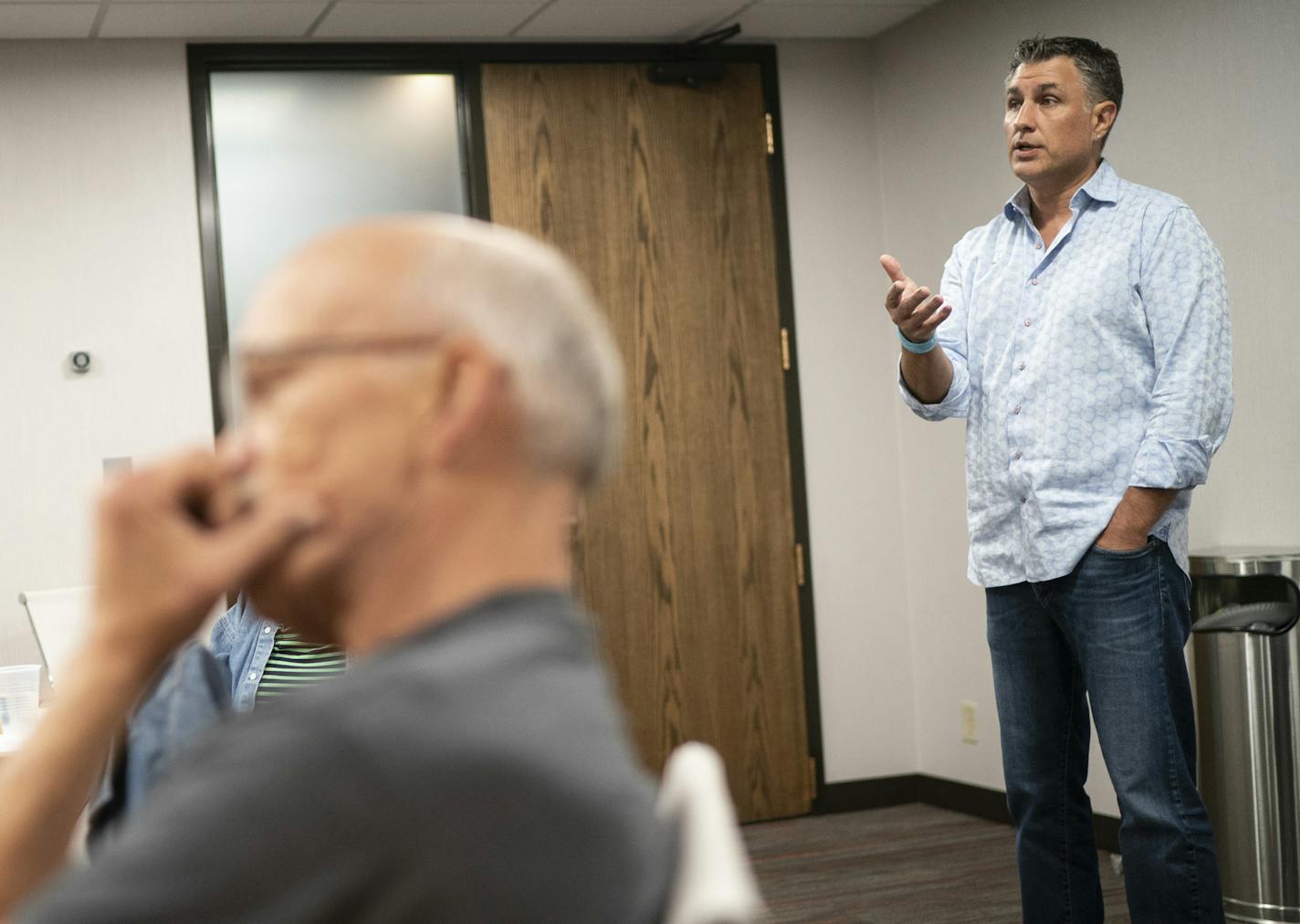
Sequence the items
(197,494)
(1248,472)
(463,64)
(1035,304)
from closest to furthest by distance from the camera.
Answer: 1. (197,494)
2. (1035,304)
3. (1248,472)
4. (463,64)

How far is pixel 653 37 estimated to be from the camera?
4918 millimetres

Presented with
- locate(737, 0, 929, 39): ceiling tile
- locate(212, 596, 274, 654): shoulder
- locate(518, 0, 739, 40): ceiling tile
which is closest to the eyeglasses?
locate(212, 596, 274, 654): shoulder

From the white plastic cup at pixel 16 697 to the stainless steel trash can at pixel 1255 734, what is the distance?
8.42 feet

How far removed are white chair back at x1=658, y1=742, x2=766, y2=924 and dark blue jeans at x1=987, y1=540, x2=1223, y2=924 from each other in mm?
1782

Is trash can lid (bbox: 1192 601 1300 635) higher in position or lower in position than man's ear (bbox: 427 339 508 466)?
lower

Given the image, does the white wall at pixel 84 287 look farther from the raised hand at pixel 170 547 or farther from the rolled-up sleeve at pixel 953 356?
the raised hand at pixel 170 547

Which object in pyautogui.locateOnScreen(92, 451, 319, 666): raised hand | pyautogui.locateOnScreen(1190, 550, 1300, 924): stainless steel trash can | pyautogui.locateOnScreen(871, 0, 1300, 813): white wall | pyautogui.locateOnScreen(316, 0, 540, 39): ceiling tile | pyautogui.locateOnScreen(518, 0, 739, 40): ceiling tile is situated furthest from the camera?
pyautogui.locateOnScreen(518, 0, 739, 40): ceiling tile

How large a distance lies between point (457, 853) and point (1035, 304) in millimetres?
2307

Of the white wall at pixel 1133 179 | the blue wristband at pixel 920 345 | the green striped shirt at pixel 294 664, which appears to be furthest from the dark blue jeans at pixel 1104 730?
the green striped shirt at pixel 294 664

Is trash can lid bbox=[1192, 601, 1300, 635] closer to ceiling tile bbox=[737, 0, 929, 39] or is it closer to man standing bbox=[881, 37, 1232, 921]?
man standing bbox=[881, 37, 1232, 921]

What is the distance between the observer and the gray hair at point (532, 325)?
2.79 feet

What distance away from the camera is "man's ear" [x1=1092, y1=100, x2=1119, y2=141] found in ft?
9.27

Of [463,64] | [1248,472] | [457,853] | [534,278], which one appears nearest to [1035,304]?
[1248,472]

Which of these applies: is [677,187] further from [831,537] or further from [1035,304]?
[1035,304]
